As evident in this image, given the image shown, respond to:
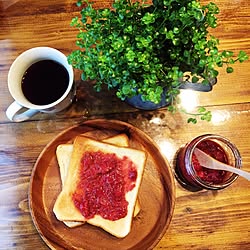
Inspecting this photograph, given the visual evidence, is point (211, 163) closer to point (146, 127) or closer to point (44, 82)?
point (146, 127)

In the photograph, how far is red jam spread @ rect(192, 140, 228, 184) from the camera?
963mm

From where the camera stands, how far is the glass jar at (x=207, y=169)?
932 millimetres

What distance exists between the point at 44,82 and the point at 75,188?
11.0 inches

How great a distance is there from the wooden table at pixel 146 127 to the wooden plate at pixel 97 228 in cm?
5

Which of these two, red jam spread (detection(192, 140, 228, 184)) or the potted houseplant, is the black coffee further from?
red jam spread (detection(192, 140, 228, 184))

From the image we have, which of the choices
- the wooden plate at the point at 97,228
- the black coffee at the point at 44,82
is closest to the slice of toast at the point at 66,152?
the wooden plate at the point at 97,228

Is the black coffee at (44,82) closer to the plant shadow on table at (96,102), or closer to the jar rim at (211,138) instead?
the plant shadow on table at (96,102)

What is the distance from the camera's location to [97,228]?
0.96 meters

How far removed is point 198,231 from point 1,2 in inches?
33.2

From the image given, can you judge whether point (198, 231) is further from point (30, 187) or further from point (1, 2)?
point (1, 2)

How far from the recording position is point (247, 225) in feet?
3.31

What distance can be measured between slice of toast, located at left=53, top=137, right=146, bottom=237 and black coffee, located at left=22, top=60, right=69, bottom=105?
130 millimetres

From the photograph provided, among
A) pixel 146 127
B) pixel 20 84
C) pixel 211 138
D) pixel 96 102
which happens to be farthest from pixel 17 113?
pixel 211 138

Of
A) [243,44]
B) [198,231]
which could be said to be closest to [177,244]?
[198,231]
